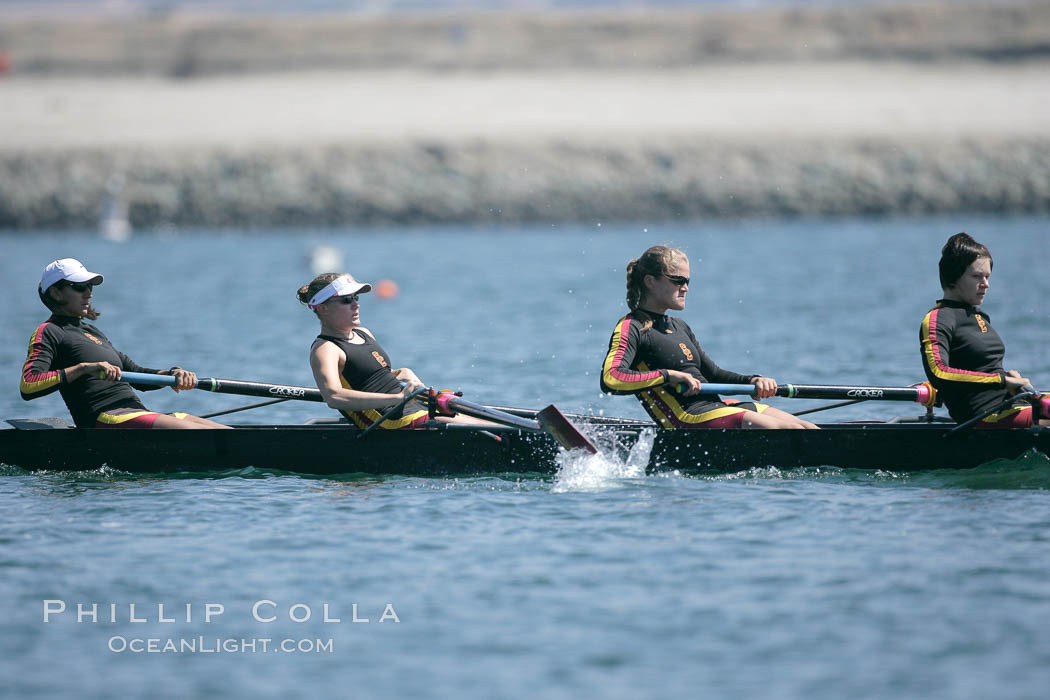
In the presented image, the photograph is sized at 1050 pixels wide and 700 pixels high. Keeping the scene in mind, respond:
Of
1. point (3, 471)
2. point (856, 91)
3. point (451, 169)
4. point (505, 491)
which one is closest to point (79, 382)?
point (3, 471)

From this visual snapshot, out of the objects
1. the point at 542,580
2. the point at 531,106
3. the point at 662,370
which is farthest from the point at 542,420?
the point at 531,106

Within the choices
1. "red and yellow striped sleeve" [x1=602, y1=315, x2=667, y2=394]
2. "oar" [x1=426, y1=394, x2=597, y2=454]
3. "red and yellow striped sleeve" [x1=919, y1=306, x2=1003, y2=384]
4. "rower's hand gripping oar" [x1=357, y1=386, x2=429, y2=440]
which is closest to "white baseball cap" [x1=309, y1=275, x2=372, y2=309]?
"rower's hand gripping oar" [x1=357, y1=386, x2=429, y2=440]

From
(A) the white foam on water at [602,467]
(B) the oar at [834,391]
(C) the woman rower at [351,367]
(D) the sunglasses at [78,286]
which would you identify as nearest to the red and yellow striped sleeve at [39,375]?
(D) the sunglasses at [78,286]

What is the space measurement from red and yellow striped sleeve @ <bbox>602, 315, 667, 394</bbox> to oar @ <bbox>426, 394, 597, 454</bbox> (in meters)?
0.41

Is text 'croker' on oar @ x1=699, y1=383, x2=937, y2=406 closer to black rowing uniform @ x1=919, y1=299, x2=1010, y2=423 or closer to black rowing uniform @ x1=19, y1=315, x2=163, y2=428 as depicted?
black rowing uniform @ x1=919, y1=299, x2=1010, y2=423

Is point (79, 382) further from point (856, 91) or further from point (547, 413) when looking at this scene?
point (856, 91)

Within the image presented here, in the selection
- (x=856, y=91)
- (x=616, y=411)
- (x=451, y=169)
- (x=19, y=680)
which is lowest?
(x=19, y=680)

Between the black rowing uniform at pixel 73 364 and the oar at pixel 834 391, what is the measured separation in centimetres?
432

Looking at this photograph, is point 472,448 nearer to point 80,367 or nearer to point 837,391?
point 837,391

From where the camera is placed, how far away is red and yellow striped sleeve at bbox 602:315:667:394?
956cm

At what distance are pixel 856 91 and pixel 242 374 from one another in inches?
1983

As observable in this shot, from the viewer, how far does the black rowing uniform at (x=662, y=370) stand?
9.59 metres

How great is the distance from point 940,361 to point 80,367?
20.7 ft

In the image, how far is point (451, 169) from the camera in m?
52.0
